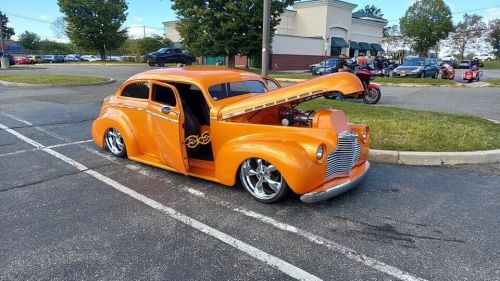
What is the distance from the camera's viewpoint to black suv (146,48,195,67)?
33.2m

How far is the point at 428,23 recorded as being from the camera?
198ft

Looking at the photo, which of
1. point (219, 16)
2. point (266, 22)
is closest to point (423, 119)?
point (266, 22)

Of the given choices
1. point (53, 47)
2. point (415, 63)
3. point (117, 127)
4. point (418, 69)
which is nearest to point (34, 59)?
point (53, 47)

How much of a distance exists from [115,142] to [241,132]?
267 cm

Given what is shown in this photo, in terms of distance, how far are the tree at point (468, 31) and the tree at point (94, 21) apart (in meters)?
62.9

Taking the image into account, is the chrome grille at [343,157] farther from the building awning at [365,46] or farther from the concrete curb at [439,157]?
the building awning at [365,46]

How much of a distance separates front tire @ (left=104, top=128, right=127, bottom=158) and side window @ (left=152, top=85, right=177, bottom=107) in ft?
3.44

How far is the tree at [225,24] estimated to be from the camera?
27.6 m

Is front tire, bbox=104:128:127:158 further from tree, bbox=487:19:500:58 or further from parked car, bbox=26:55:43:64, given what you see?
tree, bbox=487:19:500:58

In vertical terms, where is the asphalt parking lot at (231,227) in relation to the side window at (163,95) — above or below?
below

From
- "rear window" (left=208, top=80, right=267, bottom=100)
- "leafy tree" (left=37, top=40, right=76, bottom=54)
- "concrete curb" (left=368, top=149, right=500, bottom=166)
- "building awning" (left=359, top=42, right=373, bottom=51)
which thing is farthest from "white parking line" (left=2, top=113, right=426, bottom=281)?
"leafy tree" (left=37, top=40, right=76, bottom=54)

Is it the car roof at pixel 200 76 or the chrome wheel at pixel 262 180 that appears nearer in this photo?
the chrome wheel at pixel 262 180

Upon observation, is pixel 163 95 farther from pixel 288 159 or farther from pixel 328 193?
pixel 328 193

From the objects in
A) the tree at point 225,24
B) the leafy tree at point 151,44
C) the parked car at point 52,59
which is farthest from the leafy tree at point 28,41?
the tree at point 225,24
